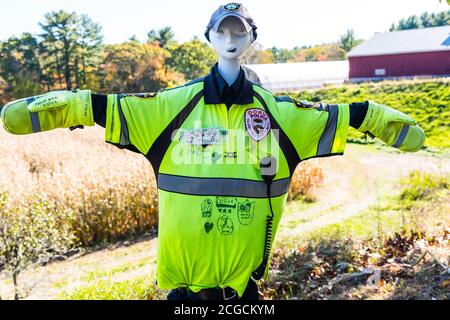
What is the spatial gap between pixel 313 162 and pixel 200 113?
27.6 feet

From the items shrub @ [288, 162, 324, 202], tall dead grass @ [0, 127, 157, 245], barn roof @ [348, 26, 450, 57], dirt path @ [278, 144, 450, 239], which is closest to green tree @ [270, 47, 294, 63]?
barn roof @ [348, 26, 450, 57]

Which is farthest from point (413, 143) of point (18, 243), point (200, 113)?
point (18, 243)

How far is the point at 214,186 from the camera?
2.41 m

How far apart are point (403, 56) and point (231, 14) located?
29034 millimetres

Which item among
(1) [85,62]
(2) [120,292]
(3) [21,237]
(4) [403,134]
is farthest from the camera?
(1) [85,62]

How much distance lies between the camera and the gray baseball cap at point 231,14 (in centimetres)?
249

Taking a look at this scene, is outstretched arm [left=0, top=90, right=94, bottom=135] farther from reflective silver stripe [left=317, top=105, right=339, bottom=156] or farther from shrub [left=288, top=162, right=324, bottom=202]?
shrub [left=288, top=162, right=324, bottom=202]

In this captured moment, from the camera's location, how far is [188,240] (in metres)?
2.43

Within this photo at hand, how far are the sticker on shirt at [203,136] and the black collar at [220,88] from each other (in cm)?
13

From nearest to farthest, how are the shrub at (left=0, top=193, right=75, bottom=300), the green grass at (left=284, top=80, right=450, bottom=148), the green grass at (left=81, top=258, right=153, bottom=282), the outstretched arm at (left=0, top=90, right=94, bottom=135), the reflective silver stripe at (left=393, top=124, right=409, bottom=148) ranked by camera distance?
the outstretched arm at (left=0, top=90, right=94, bottom=135), the reflective silver stripe at (left=393, top=124, right=409, bottom=148), the shrub at (left=0, top=193, right=75, bottom=300), the green grass at (left=81, top=258, right=153, bottom=282), the green grass at (left=284, top=80, right=450, bottom=148)

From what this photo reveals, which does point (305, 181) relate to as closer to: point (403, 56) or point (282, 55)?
point (403, 56)

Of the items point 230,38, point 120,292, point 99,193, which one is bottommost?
point 120,292

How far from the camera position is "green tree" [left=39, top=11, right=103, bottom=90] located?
31422 mm

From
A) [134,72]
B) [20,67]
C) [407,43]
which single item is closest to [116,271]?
[134,72]
